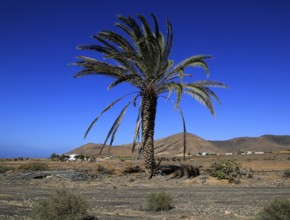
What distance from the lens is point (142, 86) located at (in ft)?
81.7

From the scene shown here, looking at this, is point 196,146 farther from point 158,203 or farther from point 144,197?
point 158,203

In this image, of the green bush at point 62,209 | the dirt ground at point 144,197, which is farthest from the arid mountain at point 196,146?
the green bush at point 62,209

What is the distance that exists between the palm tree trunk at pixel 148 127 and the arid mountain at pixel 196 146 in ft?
212

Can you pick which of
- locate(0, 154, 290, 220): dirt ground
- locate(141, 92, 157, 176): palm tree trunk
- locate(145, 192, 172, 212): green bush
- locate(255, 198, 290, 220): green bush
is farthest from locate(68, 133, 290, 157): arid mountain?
locate(255, 198, 290, 220): green bush

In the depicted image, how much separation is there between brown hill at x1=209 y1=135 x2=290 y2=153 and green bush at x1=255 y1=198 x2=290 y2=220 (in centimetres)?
11769

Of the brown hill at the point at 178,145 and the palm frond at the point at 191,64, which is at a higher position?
the brown hill at the point at 178,145

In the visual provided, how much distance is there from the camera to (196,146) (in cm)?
11300

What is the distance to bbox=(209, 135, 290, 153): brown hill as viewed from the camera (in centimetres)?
12821

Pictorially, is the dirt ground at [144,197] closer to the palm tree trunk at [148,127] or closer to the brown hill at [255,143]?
the palm tree trunk at [148,127]

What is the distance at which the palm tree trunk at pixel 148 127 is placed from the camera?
80.7 feet

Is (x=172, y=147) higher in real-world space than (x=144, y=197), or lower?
higher

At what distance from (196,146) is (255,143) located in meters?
31.2

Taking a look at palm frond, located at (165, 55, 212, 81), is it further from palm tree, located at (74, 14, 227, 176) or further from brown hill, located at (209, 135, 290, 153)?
brown hill, located at (209, 135, 290, 153)

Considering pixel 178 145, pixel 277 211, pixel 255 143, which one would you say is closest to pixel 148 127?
pixel 277 211
